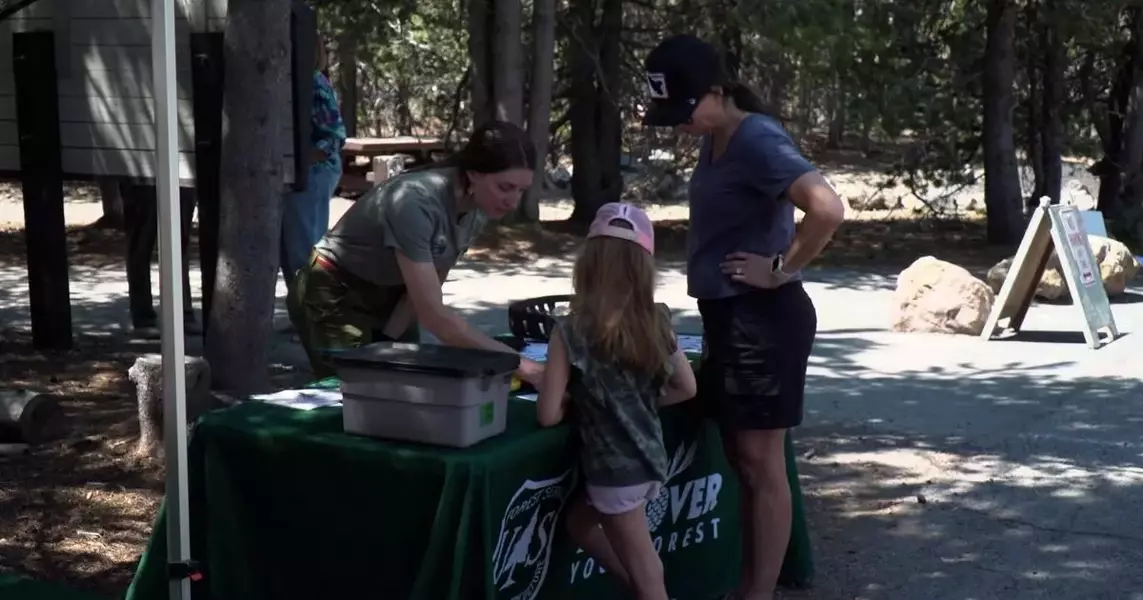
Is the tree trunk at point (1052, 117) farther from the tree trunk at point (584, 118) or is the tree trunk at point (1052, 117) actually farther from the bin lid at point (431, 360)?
the bin lid at point (431, 360)

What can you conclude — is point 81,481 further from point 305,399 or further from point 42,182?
point 42,182

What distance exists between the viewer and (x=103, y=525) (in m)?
4.78

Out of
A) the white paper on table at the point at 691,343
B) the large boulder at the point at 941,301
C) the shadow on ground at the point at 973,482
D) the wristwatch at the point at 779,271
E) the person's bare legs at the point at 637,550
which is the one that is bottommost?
the shadow on ground at the point at 973,482

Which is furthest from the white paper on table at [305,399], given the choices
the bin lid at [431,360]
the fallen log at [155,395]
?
the fallen log at [155,395]

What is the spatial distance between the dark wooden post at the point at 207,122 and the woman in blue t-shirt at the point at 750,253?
3.26 m

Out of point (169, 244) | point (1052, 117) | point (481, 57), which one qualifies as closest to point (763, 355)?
point (169, 244)

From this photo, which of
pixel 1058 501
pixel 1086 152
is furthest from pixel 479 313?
pixel 1086 152

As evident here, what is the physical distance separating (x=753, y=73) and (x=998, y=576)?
1224 cm

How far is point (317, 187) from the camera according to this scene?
7.69 metres

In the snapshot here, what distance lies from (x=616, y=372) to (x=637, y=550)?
0.47 meters

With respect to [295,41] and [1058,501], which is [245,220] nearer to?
[295,41]

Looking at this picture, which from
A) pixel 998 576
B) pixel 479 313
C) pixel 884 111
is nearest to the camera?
pixel 998 576

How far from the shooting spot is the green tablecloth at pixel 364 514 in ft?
10.5

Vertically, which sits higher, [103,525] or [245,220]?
[245,220]
